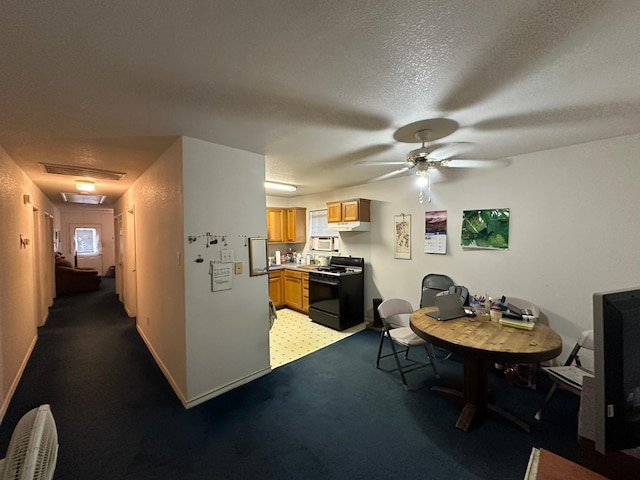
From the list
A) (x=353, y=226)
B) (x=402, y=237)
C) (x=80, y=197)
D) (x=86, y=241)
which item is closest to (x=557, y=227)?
(x=402, y=237)

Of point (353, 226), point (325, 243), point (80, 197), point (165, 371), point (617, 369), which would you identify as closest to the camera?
point (617, 369)

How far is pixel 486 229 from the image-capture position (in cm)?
327

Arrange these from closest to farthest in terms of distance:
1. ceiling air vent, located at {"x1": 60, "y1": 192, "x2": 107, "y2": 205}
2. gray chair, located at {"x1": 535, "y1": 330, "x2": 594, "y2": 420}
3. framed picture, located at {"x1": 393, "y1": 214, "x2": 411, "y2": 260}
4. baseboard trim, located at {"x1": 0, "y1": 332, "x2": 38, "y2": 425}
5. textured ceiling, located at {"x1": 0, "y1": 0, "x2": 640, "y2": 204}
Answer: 1. textured ceiling, located at {"x1": 0, "y1": 0, "x2": 640, "y2": 204}
2. gray chair, located at {"x1": 535, "y1": 330, "x2": 594, "y2": 420}
3. baseboard trim, located at {"x1": 0, "y1": 332, "x2": 38, "y2": 425}
4. framed picture, located at {"x1": 393, "y1": 214, "x2": 411, "y2": 260}
5. ceiling air vent, located at {"x1": 60, "y1": 192, "x2": 107, "y2": 205}

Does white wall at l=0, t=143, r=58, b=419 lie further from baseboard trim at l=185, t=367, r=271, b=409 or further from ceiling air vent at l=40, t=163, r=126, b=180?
baseboard trim at l=185, t=367, r=271, b=409

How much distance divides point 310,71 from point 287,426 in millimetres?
2584

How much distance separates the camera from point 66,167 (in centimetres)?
318

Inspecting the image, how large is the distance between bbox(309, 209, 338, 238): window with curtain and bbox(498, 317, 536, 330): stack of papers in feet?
11.0

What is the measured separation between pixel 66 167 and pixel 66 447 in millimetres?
2993

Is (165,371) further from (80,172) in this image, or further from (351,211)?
(351,211)

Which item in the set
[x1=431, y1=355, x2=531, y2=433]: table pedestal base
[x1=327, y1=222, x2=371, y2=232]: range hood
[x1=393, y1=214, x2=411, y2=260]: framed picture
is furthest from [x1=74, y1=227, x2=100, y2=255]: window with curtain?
[x1=431, y1=355, x2=531, y2=433]: table pedestal base

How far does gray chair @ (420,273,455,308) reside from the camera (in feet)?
11.6

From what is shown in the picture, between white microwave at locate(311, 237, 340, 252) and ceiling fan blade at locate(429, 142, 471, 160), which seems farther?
white microwave at locate(311, 237, 340, 252)

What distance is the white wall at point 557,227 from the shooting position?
8.06ft

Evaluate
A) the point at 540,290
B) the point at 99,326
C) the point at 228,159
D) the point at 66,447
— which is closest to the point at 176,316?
the point at 66,447
